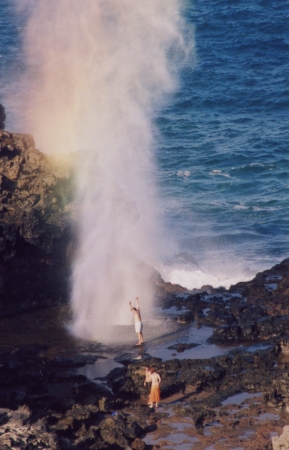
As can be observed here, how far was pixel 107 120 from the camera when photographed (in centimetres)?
4091

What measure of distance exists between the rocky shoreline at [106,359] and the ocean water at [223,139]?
243 inches

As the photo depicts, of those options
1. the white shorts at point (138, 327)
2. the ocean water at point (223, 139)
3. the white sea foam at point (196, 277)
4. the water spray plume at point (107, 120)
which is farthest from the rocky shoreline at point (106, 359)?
the ocean water at point (223, 139)

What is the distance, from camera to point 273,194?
39219mm

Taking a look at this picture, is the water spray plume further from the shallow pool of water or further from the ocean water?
the shallow pool of water

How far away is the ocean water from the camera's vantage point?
107 ft

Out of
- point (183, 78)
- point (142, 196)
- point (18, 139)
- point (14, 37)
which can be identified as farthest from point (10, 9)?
point (18, 139)

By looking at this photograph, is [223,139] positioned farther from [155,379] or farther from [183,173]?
[155,379]

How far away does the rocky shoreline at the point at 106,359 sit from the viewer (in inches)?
593

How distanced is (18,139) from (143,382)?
367 inches

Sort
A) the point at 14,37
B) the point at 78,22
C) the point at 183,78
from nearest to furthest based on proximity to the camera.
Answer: the point at 78,22, the point at 183,78, the point at 14,37

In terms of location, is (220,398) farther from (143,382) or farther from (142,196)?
(142,196)

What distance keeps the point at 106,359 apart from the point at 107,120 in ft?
77.1

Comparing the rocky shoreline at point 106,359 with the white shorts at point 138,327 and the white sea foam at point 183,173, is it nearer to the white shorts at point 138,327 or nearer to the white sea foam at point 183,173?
the white shorts at point 138,327

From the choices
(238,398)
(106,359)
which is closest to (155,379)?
(238,398)
